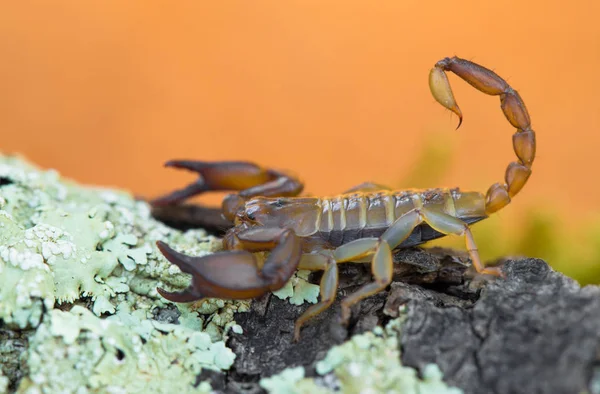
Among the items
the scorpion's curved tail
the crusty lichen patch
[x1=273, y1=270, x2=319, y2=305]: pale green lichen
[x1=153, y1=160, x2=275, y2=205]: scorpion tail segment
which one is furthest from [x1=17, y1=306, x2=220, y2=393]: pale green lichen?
the scorpion's curved tail

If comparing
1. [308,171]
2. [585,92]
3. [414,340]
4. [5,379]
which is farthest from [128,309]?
[585,92]

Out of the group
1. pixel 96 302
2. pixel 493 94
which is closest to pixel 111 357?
pixel 96 302

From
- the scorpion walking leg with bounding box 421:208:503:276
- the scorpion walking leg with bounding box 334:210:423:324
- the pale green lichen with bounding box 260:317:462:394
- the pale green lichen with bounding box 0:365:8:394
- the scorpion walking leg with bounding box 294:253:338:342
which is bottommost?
the pale green lichen with bounding box 0:365:8:394

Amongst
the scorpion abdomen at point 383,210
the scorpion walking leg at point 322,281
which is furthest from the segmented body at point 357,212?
the scorpion walking leg at point 322,281

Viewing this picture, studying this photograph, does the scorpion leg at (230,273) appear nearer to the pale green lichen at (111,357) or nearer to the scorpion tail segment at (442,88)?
the pale green lichen at (111,357)

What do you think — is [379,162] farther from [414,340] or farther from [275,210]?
[414,340]

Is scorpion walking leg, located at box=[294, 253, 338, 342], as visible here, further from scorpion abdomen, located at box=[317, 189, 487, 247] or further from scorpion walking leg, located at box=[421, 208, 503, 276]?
scorpion walking leg, located at box=[421, 208, 503, 276]

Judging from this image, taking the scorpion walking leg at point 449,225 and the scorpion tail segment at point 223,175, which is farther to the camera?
the scorpion tail segment at point 223,175
